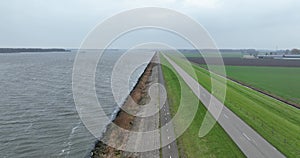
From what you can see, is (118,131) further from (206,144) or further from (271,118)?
(271,118)

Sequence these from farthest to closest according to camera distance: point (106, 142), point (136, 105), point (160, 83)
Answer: point (160, 83) → point (136, 105) → point (106, 142)

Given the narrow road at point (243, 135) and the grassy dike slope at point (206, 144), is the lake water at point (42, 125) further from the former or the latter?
the narrow road at point (243, 135)

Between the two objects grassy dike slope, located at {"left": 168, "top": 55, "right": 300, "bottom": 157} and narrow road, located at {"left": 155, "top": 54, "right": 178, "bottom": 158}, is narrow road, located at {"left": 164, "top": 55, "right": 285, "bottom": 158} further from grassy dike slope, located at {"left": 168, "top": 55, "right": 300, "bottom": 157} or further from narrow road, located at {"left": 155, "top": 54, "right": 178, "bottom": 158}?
narrow road, located at {"left": 155, "top": 54, "right": 178, "bottom": 158}

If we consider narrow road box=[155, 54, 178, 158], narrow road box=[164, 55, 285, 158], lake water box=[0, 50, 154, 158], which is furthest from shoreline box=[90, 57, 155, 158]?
narrow road box=[164, 55, 285, 158]

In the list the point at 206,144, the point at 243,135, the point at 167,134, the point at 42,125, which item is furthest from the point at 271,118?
the point at 42,125

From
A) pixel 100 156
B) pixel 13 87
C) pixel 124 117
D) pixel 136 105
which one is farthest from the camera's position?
pixel 13 87

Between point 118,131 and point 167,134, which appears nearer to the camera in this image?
point 167,134

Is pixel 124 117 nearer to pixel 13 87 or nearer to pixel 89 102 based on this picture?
pixel 89 102

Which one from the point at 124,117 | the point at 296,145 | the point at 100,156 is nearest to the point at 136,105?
the point at 124,117
